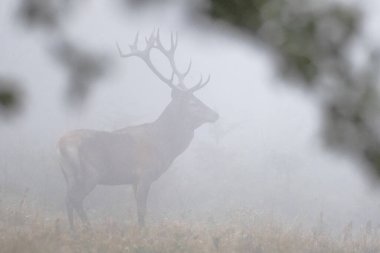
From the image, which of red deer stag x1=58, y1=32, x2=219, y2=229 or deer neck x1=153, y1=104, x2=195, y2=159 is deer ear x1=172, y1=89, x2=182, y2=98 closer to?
red deer stag x1=58, y1=32, x2=219, y2=229

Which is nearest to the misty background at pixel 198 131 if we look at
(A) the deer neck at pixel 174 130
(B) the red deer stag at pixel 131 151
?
(B) the red deer stag at pixel 131 151

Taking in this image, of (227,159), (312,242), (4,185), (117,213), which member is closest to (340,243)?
(312,242)

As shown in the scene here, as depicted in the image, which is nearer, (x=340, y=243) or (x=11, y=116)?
(x=11, y=116)

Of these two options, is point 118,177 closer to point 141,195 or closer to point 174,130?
point 141,195

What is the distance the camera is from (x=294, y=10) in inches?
81.0

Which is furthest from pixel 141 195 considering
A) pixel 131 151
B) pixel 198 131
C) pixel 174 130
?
pixel 198 131

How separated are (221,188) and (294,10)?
40.0 feet

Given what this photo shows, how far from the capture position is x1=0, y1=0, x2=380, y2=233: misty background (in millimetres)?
2176

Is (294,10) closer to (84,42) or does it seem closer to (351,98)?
(351,98)

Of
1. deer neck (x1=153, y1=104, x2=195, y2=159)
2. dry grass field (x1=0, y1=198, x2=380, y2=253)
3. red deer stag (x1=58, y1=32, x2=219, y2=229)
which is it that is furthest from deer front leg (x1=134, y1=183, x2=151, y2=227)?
dry grass field (x1=0, y1=198, x2=380, y2=253)

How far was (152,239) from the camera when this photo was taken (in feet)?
21.7

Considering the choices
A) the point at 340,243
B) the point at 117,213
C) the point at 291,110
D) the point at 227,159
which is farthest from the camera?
the point at 291,110

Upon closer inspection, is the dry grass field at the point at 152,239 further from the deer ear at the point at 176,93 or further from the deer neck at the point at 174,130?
the deer ear at the point at 176,93

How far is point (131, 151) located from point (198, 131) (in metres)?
14.5
